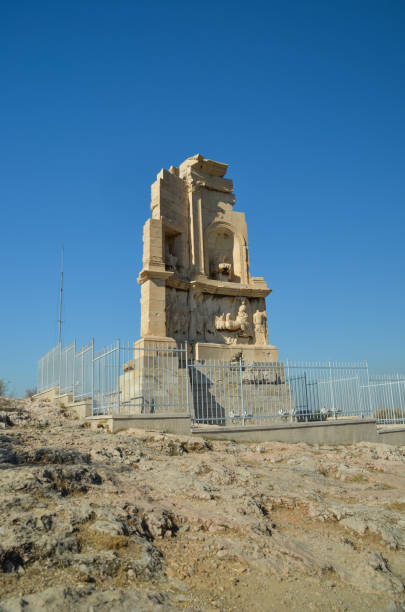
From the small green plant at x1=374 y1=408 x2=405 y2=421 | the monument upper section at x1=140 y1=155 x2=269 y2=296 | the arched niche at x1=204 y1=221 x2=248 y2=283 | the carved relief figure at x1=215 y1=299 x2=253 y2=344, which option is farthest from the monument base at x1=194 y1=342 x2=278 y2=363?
the small green plant at x1=374 y1=408 x2=405 y2=421

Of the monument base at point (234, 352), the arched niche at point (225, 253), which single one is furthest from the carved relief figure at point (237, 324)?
the arched niche at point (225, 253)

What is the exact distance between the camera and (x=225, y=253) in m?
18.1

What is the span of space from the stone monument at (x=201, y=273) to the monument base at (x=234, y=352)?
→ 2 centimetres

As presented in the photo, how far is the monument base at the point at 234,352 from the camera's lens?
15023mm

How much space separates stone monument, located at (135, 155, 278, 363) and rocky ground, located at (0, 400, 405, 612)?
7276mm

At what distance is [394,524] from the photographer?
19.4 ft

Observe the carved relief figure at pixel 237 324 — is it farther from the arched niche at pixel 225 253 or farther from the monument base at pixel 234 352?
the arched niche at pixel 225 253

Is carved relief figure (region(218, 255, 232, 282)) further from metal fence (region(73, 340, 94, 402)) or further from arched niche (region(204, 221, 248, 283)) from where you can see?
metal fence (region(73, 340, 94, 402))

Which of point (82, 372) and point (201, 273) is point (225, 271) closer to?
point (201, 273)

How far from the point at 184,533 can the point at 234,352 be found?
11.1 meters

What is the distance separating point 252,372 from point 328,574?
30.4 feet

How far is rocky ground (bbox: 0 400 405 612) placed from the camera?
364cm

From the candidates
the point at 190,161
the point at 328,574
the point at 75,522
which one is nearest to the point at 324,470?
the point at 328,574

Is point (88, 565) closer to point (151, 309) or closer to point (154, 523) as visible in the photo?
point (154, 523)
